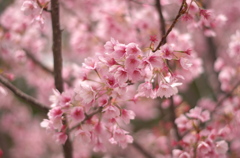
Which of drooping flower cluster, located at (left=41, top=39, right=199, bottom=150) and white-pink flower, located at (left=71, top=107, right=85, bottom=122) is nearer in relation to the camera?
drooping flower cluster, located at (left=41, top=39, right=199, bottom=150)

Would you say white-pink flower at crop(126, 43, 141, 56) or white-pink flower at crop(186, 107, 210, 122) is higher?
white-pink flower at crop(126, 43, 141, 56)

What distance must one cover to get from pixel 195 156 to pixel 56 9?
121 cm

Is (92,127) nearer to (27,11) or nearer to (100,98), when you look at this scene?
(100,98)

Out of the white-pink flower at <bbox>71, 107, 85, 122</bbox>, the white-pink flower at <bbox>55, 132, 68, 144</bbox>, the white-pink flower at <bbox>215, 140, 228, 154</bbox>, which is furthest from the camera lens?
the white-pink flower at <bbox>215, 140, 228, 154</bbox>

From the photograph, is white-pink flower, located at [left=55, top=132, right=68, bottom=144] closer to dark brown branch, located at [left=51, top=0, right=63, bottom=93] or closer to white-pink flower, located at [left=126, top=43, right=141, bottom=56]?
dark brown branch, located at [left=51, top=0, right=63, bottom=93]

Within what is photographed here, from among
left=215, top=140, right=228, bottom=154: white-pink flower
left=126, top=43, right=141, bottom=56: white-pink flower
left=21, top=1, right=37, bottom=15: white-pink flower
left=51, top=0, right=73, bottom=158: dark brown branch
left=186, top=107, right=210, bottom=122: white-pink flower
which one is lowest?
left=215, top=140, right=228, bottom=154: white-pink flower

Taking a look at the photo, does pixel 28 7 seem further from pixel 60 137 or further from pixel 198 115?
pixel 198 115

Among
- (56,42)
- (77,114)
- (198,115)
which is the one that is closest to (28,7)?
(56,42)

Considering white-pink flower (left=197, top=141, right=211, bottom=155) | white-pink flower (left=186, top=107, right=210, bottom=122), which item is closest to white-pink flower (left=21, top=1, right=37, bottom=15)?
white-pink flower (left=186, top=107, right=210, bottom=122)

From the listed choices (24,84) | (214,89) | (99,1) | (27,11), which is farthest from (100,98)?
(24,84)

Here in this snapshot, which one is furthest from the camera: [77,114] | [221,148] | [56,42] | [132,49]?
[56,42]

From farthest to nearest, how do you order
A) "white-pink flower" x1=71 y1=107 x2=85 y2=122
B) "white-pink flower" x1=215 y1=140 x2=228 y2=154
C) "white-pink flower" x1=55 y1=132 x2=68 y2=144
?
"white-pink flower" x1=215 y1=140 x2=228 y2=154, "white-pink flower" x1=55 y1=132 x2=68 y2=144, "white-pink flower" x1=71 y1=107 x2=85 y2=122

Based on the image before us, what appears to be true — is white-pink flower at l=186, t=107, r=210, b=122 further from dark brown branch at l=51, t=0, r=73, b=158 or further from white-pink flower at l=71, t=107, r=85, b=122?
dark brown branch at l=51, t=0, r=73, b=158

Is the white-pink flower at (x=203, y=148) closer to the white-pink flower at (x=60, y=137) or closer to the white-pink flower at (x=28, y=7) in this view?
the white-pink flower at (x=60, y=137)
